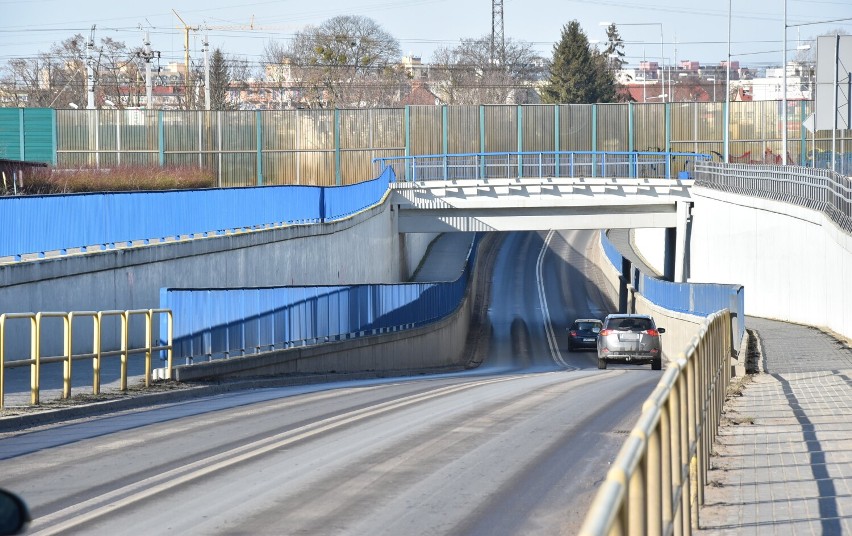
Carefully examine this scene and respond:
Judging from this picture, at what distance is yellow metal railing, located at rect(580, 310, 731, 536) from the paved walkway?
0.29 metres

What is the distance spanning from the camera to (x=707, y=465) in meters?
11.0

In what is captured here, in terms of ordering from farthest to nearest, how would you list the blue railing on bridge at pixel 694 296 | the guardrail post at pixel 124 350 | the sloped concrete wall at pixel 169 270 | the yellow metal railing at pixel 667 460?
the blue railing on bridge at pixel 694 296 < the sloped concrete wall at pixel 169 270 < the guardrail post at pixel 124 350 < the yellow metal railing at pixel 667 460

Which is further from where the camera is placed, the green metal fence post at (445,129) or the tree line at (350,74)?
the tree line at (350,74)

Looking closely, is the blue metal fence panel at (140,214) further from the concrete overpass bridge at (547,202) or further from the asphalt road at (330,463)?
the concrete overpass bridge at (547,202)

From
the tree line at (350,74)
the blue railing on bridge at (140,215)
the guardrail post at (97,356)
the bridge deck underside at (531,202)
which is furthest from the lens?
the tree line at (350,74)

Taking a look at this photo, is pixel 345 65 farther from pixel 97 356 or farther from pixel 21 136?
pixel 97 356

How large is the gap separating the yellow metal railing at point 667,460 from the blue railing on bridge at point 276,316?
41.9 feet

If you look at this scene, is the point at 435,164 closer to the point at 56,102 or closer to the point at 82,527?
the point at 82,527

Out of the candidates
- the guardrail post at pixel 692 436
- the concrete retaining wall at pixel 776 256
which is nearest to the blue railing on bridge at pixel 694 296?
the concrete retaining wall at pixel 776 256

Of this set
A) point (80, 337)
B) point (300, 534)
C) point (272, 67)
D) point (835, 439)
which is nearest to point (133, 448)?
point (300, 534)

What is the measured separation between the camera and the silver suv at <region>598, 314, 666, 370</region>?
119 ft

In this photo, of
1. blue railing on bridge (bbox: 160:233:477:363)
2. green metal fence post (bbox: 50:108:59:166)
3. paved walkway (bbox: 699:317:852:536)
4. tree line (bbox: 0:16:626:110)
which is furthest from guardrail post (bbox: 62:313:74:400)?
tree line (bbox: 0:16:626:110)

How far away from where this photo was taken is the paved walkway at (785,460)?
8969 mm

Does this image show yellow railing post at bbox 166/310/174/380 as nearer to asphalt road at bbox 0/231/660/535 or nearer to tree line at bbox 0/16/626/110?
asphalt road at bbox 0/231/660/535
